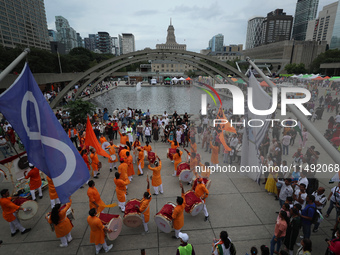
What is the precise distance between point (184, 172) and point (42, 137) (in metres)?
5.25

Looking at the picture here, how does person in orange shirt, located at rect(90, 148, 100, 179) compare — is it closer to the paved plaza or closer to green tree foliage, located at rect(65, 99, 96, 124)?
the paved plaza

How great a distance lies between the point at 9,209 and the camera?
5402 millimetres

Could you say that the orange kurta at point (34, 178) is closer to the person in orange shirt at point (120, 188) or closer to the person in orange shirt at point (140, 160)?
the person in orange shirt at point (120, 188)

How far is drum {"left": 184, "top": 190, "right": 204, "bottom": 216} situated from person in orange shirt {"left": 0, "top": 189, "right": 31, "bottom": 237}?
4.92 m

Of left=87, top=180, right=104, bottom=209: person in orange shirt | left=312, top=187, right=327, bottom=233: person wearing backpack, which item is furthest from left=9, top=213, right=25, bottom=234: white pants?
left=312, top=187, right=327, bottom=233: person wearing backpack

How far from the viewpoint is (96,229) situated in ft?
16.1

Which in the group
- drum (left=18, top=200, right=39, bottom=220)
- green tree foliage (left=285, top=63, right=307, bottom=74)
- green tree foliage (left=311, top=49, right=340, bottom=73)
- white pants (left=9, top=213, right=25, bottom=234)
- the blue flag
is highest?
green tree foliage (left=311, top=49, right=340, bottom=73)

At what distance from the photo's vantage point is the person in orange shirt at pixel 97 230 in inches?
188

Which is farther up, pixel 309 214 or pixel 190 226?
pixel 309 214

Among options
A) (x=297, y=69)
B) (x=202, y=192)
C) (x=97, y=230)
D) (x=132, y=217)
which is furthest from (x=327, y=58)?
(x=97, y=230)

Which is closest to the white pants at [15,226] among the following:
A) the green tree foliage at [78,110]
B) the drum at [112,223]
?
the drum at [112,223]

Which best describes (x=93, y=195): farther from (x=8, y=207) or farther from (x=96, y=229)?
(x=8, y=207)

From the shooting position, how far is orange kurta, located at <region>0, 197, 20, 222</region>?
208 inches

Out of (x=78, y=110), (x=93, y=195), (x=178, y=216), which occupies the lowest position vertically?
(x=178, y=216)
